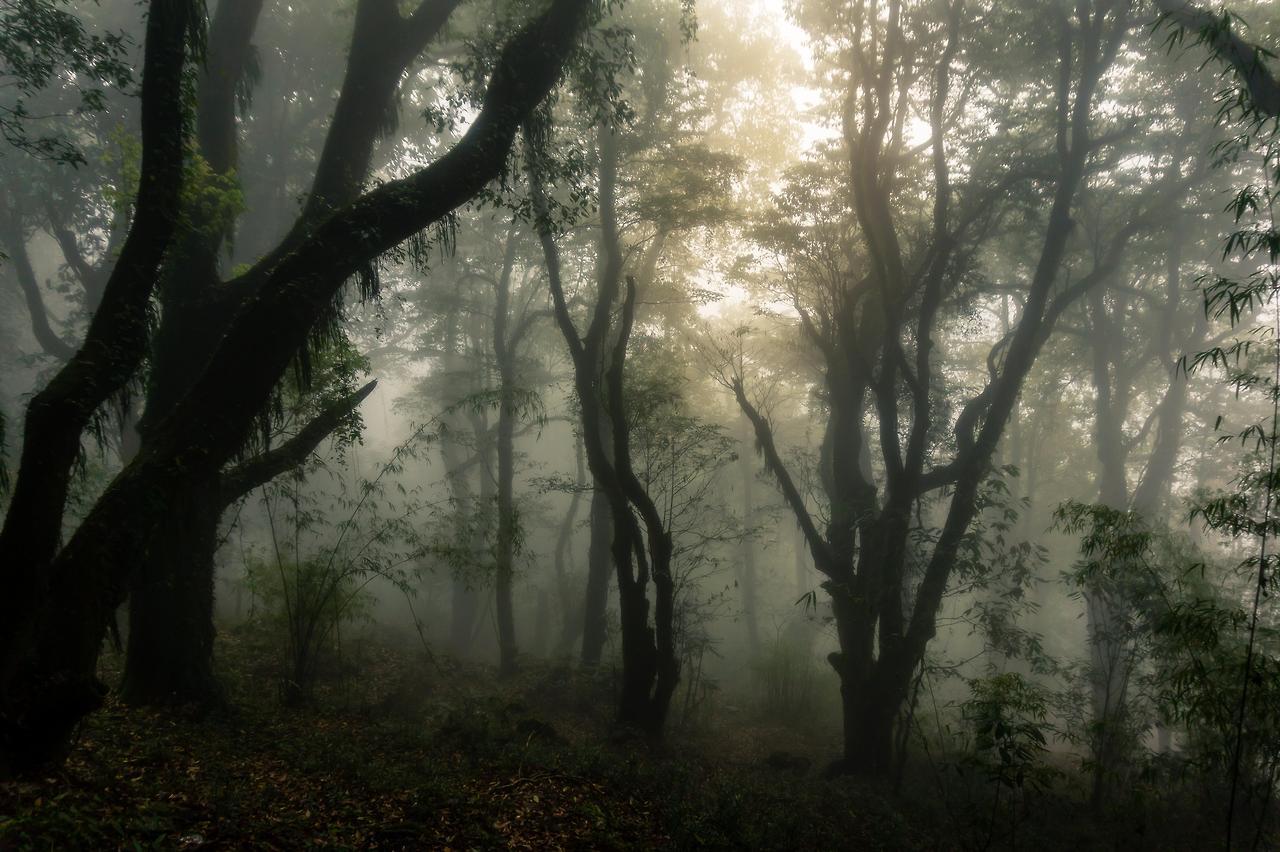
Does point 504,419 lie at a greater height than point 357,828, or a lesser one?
greater

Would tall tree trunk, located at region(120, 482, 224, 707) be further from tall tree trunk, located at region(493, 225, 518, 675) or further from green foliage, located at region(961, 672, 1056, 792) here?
green foliage, located at region(961, 672, 1056, 792)

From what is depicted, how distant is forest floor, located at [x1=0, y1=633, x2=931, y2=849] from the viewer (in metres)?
4.13

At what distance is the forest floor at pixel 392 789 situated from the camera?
413 cm

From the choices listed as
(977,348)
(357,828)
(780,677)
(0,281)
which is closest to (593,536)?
(780,677)

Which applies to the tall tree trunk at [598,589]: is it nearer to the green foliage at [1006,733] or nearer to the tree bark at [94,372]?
the green foliage at [1006,733]

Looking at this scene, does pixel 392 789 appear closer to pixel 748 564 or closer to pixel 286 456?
pixel 286 456

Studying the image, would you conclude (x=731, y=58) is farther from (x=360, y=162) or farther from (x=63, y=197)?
(x=63, y=197)

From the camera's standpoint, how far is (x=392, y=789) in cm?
541

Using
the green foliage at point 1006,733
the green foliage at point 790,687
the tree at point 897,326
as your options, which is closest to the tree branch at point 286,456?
the tree at point 897,326

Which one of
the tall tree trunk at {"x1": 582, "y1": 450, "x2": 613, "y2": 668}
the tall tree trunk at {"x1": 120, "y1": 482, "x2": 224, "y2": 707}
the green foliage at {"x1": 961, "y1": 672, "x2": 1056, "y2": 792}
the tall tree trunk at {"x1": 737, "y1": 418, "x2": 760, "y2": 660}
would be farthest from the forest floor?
the tall tree trunk at {"x1": 737, "y1": 418, "x2": 760, "y2": 660}

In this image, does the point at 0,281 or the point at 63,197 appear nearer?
the point at 63,197

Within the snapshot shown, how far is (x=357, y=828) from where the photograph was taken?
4641mm

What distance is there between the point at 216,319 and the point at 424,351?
15314mm

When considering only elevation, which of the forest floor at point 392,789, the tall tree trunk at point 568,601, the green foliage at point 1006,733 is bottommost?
the forest floor at point 392,789
